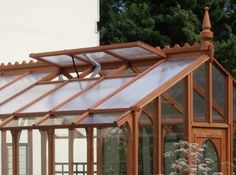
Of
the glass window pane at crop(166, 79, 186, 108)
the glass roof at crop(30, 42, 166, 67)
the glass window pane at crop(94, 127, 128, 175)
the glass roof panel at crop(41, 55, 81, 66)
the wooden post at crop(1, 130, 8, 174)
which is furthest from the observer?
the glass roof panel at crop(41, 55, 81, 66)

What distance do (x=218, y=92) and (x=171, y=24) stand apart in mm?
13000

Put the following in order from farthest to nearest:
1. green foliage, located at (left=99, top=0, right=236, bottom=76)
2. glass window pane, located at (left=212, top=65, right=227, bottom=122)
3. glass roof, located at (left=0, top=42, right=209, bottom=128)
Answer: green foliage, located at (left=99, top=0, right=236, bottom=76)
glass window pane, located at (left=212, top=65, right=227, bottom=122)
glass roof, located at (left=0, top=42, right=209, bottom=128)

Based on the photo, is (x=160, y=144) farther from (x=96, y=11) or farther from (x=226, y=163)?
(x=96, y=11)

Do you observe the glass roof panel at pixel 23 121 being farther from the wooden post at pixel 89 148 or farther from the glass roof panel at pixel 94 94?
the wooden post at pixel 89 148

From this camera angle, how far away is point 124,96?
10.9 meters

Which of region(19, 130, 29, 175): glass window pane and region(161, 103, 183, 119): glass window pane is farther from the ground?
region(161, 103, 183, 119): glass window pane

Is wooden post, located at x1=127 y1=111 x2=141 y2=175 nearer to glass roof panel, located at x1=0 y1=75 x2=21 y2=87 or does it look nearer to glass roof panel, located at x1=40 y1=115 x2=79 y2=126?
glass roof panel, located at x1=40 y1=115 x2=79 y2=126

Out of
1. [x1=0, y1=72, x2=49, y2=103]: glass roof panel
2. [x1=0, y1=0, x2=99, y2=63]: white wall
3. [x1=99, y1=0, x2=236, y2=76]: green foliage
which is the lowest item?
[x1=0, y1=72, x2=49, y2=103]: glass roof panel

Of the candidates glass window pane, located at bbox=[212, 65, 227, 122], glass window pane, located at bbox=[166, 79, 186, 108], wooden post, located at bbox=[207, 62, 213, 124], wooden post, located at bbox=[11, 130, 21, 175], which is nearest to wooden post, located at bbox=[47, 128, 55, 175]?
wooden post, located at bbox=[11, 130, 21, 175]

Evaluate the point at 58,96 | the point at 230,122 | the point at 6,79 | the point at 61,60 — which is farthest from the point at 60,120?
the point at 6,79

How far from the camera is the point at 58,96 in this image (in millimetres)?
11922

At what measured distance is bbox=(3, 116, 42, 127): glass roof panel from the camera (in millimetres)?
11328

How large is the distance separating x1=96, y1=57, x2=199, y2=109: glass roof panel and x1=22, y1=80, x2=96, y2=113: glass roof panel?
974 millimetres

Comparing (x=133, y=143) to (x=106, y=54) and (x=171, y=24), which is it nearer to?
(x=106, y=54)
